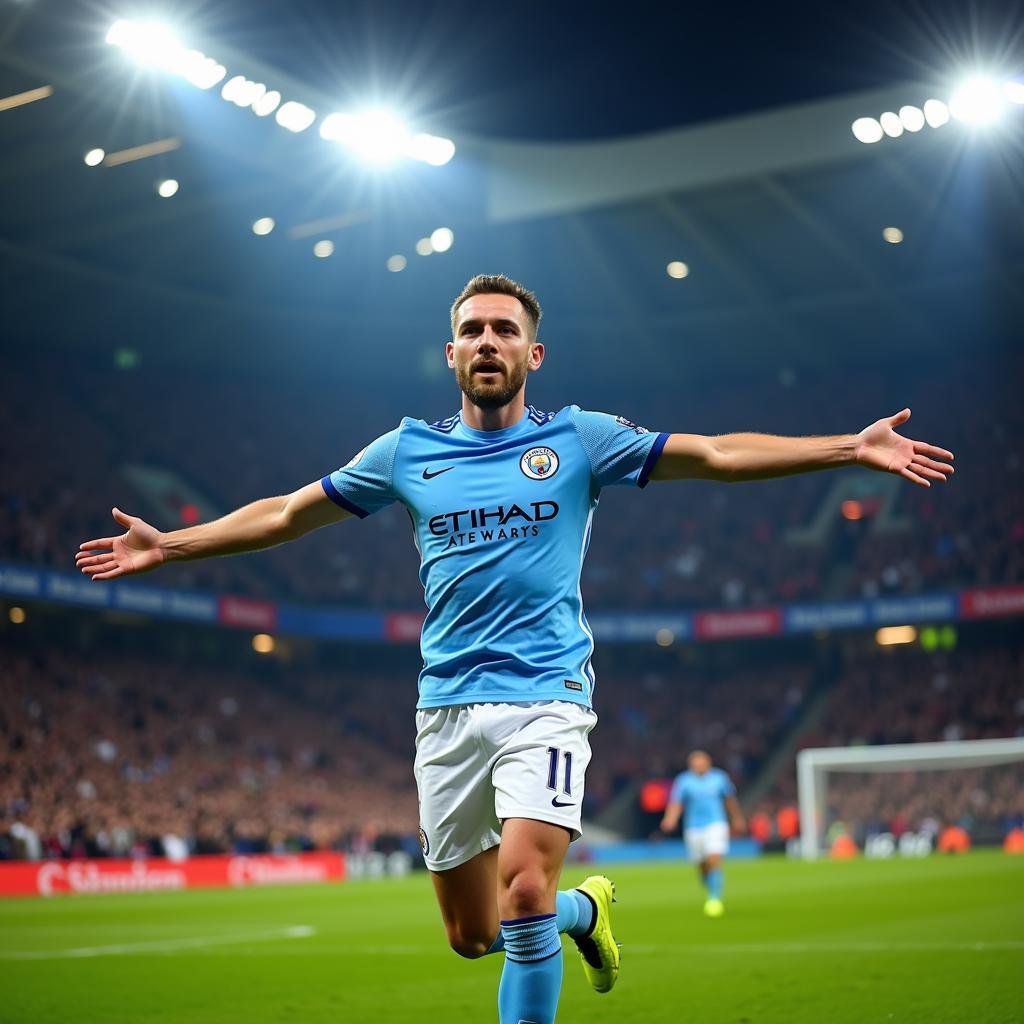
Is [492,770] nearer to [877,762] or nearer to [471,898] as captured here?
[471,898]

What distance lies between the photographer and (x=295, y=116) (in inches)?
1156

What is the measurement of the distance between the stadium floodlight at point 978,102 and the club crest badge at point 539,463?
87.3 ft

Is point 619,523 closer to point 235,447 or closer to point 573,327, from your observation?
point 573,327

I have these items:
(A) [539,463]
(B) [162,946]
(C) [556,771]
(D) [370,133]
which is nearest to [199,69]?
(D) [370,133]

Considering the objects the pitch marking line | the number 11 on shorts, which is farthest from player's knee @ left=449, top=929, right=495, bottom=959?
the pitch marking line

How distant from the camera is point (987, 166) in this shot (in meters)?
32.6

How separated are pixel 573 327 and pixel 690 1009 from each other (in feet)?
127

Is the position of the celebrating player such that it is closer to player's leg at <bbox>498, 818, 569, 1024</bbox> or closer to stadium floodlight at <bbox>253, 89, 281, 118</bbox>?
player's leg at <bbox>498, 818, 569, 1024</bbox>

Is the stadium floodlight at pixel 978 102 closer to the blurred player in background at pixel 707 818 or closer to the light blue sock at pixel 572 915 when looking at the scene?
the blurred player in background at pixel 707 818

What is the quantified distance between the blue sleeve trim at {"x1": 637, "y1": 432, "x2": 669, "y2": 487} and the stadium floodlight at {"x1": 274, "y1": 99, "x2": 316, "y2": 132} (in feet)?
85.2

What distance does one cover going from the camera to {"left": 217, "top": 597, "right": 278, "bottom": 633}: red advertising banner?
39.6 meters

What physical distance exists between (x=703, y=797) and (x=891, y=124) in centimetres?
1923

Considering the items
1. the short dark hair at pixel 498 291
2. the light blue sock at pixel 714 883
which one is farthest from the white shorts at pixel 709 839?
the short dark hair at pixel 498 291

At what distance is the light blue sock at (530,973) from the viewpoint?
14.6ft
